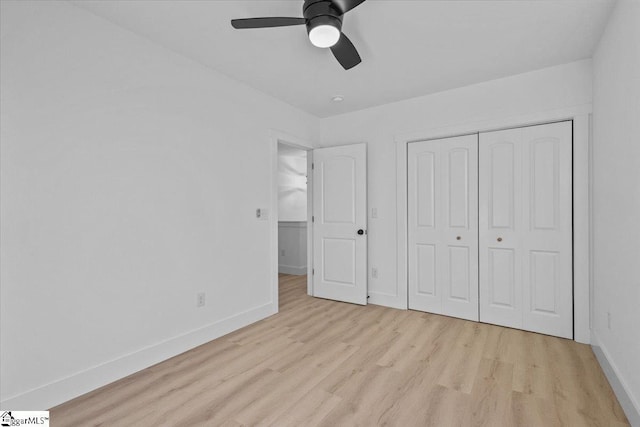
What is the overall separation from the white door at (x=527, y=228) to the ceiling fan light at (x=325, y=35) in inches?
85.4

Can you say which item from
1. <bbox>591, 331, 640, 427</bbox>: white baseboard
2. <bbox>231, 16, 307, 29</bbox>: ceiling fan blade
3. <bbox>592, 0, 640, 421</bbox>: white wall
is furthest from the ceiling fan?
<bbox>591, 331, 640, 427</bbox>: white baseboard

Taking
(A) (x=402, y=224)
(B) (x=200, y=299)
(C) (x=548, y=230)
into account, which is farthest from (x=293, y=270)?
(C) (x=548, y=230)

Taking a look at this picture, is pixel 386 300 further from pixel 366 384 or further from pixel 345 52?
pixel 345 52

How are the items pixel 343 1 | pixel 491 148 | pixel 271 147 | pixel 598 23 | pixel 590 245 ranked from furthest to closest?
Answer: pixel 271 147 < pixel 491 148 < pixel 590 245 < pixel 598 23 < pixel 343 1

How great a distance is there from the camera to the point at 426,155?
360 centimetres

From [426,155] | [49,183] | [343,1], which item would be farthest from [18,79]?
[426,155]

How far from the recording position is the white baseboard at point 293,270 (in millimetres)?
5886

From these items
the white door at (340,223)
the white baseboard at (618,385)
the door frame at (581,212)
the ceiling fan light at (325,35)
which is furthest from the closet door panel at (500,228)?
the ceiling fan light at (325,35)

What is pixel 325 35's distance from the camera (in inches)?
71.9

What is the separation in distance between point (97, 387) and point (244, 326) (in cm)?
135

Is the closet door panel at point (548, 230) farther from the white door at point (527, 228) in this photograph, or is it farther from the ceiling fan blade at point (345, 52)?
the ceiling fan blade at point (345, 52)

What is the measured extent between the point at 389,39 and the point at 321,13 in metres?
0.87

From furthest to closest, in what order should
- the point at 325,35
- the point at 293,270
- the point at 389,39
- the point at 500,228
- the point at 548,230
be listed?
1. the point at 293,270
2. the point at 500,228
3. the point at 548,230
4. the point at 389,39
5. the point at 325,35

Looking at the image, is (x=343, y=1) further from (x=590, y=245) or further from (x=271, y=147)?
(x=590, y=245)
